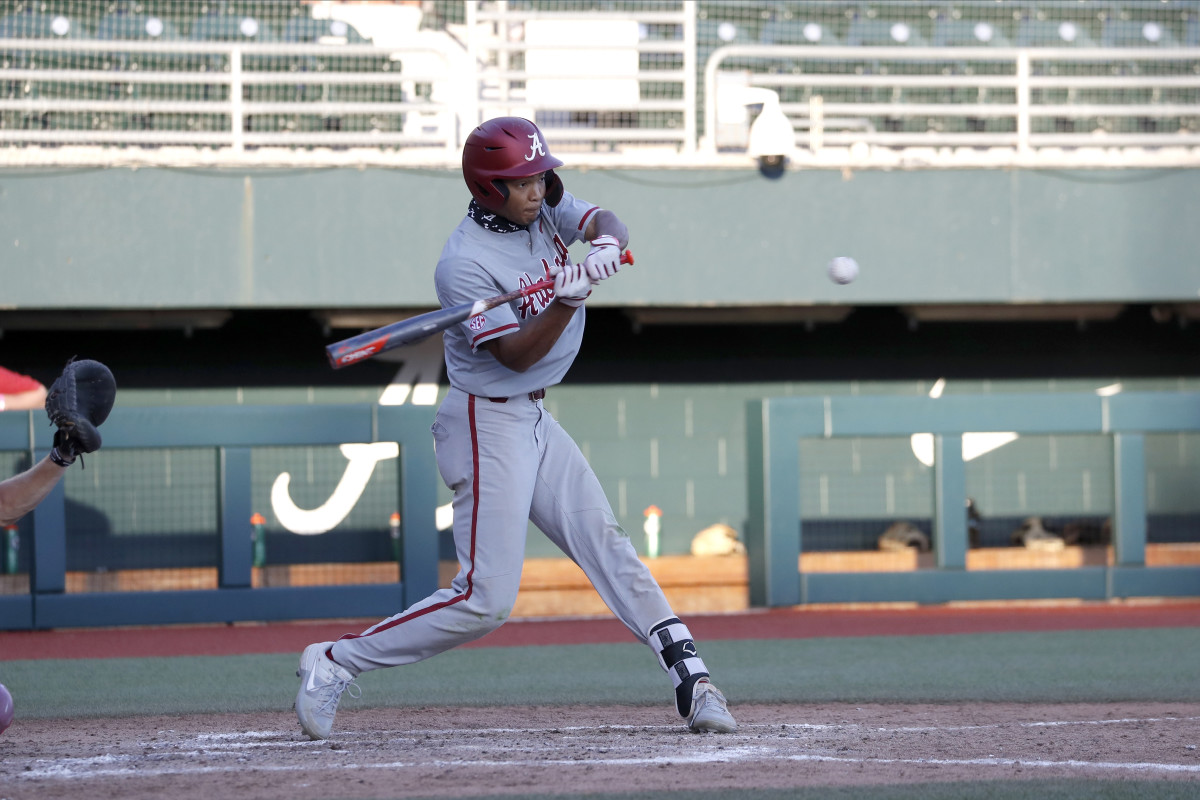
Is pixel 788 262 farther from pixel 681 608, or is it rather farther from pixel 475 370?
pixel 475 370

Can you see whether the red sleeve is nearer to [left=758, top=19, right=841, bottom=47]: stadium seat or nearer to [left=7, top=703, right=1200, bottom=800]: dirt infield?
[left=7, top=703, right=1200, bottom=800]: dirt infield

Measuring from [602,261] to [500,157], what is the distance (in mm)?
415

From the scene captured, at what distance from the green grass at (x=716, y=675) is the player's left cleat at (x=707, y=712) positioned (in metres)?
0.99

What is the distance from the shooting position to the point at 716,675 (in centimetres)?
544

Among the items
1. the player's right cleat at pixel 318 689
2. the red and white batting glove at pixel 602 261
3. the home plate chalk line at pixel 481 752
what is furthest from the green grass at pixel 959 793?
the red and white batting glove at pixel 602 261

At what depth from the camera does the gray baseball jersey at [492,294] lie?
3.47 meters

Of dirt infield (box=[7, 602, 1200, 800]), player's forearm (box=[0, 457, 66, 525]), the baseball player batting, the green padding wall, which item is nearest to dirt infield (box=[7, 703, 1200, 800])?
dirt infield (box=[7, 602, 1200, 800])

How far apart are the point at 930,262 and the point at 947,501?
1.79m

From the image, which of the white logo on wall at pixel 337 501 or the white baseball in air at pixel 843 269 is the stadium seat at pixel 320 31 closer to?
the white logo on wall at pixel 337 501

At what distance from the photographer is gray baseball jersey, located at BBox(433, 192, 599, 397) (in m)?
3.47

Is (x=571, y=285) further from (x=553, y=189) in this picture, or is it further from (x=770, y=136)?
(x=770, y=136)

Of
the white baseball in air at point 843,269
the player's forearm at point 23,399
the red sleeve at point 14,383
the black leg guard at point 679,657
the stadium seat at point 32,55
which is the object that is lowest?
the black leg guard at point 679,657

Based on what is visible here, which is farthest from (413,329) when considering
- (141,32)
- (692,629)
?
(141,32)

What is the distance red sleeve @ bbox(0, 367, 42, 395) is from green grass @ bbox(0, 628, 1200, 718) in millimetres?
4068
